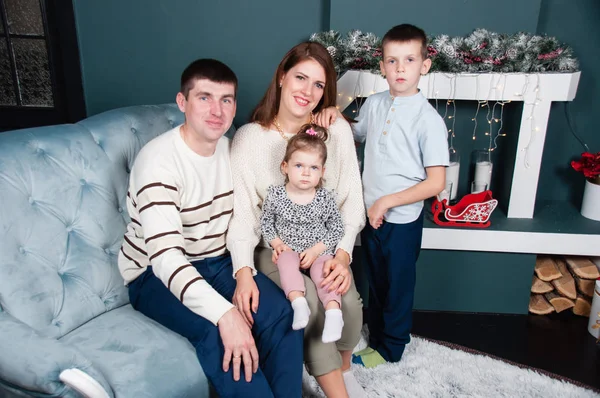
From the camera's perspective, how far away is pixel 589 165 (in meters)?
2.54

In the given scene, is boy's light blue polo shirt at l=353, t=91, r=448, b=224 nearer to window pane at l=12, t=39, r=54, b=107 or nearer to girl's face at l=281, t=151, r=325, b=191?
girl's face at l=281, t=151, r=325, b=191

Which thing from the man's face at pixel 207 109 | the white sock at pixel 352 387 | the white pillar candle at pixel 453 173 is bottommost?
the white sock at pixel 352 387

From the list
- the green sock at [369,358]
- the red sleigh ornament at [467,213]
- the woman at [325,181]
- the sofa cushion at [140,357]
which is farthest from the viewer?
the red sleigh ornament at [467,213]

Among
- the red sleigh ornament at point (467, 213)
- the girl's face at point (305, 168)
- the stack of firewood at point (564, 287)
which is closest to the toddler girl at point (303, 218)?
the girl's face at point (305, 168)

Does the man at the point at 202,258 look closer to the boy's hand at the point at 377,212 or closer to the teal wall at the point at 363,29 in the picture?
the boy's hand at the point at 377,212

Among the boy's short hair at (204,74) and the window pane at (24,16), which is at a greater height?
the window pane at (24,16)

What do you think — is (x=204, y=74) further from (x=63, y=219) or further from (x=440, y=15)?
(x=440, y=15)

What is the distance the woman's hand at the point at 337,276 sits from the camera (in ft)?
5.68

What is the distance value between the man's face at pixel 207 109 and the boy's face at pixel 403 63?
0.57 m

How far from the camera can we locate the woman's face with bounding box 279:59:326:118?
1815mm

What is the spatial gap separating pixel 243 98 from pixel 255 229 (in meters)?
1.16

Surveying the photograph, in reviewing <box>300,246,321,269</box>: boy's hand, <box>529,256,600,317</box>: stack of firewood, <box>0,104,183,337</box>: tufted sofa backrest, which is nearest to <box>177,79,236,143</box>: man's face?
<box>0,104,183,337</box>: tufted sofa backrest

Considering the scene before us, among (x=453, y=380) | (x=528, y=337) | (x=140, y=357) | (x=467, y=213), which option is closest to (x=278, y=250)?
(x=140, y=357)

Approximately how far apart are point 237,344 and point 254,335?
0.47 ft
